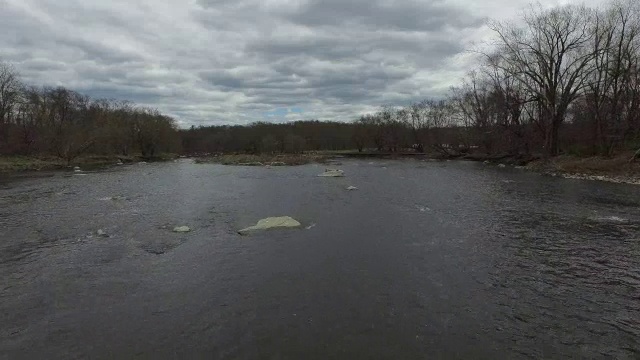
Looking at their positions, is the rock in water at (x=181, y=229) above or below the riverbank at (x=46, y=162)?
below

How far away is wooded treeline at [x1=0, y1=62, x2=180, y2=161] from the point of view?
7294 cm

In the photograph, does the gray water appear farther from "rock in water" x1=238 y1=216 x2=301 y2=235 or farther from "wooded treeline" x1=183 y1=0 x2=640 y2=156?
"wooded treeline" x1=183 y1=0 x2=640 y2=156

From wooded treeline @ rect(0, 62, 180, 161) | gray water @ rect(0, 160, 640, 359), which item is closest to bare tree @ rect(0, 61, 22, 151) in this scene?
wooded treeline @ rect(0, 62, 180, 161)

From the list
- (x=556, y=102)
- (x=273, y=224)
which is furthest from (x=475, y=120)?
(x=273, y=224)

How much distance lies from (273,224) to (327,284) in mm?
7671

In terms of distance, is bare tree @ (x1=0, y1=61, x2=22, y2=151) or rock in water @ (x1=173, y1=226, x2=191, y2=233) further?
bare tree @ (x1=0, y1=61, x2=22, y2=151)

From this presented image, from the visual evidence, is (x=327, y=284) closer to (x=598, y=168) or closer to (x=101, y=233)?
(x=101, y=233)

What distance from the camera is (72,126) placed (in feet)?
295

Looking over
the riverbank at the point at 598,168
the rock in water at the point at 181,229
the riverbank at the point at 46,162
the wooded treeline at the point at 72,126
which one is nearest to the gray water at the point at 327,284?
the rock in water at the point at 181,229

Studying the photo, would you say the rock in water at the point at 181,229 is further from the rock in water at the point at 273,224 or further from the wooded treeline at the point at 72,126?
the wooded treeline at the point at 72,126

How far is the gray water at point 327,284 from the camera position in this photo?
8.34m

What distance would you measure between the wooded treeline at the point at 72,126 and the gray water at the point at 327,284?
196ft

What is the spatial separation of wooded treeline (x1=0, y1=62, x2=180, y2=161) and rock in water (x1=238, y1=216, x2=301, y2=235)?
210 ft

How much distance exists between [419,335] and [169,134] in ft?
343
